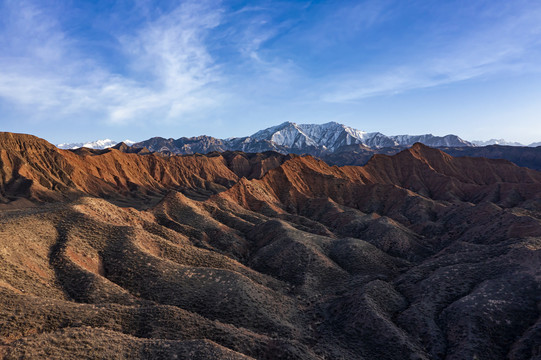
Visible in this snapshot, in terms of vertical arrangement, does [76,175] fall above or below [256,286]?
above

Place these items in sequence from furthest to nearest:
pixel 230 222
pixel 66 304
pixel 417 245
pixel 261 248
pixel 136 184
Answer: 1. pixel 136 184
2. pixel 230 222
3. pixel 417 245
4. pixel 261 248
5. pixel 66 304

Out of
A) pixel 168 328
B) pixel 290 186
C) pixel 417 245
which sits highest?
pixel 290 186

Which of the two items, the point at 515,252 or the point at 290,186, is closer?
the point at 515,252

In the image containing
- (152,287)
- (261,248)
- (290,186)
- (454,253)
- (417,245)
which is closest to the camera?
(152,287)

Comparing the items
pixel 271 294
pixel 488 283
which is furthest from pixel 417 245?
pixel 271 294

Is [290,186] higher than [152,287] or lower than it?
higher

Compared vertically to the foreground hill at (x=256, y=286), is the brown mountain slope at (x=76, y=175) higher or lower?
higher

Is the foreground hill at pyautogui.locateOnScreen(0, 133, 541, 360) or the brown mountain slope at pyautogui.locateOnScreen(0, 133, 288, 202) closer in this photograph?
the foreground hill at pyautogui.locateOnScreen(0, 133, 541, 360)

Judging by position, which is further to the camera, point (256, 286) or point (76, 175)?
point (76, 175)

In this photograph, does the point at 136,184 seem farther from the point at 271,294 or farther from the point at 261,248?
the point at 271,294

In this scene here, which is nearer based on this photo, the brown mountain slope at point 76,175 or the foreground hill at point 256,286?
the foreground hill at point 256,286

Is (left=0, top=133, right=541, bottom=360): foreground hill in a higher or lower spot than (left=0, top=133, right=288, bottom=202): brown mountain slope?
lower
